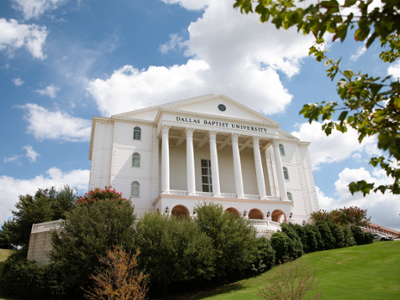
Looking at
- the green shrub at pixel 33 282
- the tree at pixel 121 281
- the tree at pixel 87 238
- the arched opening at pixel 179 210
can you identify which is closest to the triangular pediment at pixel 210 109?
the arched opening at pixel 179 210

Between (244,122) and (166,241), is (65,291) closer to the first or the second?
(166,241)

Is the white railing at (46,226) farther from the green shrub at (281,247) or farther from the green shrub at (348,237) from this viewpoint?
the green shrub at (348,237)

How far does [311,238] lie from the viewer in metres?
29.2

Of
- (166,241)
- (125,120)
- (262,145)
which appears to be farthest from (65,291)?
(262,145)

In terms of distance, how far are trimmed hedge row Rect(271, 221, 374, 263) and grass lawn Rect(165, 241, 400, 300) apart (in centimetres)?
127

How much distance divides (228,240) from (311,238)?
418 inches

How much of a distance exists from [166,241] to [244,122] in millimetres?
23005

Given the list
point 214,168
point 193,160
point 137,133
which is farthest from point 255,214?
point 137,133

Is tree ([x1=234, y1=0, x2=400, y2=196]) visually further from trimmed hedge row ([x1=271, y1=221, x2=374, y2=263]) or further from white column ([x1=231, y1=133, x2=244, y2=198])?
white column ([x1=231, y1=133, x2=244, y2=198])

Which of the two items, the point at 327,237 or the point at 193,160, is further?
the point at 193,160

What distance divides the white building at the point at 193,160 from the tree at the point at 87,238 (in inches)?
392

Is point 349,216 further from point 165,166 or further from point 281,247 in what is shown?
point 165,166

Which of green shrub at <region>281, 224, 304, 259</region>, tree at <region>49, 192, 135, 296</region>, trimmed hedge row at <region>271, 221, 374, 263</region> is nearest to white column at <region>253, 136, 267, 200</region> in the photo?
trimmed hedge row at <region>271, 221, 374, 263</region>

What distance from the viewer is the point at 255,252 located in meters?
23.5
